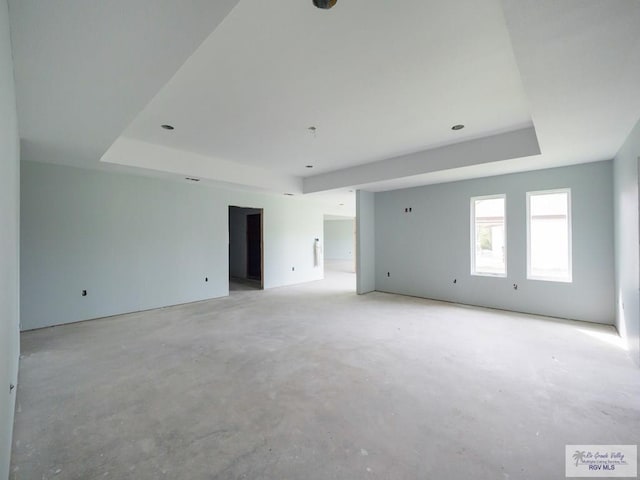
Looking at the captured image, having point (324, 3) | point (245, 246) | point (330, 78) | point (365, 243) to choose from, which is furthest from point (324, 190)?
point (324, 3)

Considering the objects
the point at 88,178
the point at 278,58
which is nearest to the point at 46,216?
the point at 88,178

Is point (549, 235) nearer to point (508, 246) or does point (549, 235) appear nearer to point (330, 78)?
point (508, 246)

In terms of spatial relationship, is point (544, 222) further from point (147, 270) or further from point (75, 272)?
point (75, 272)

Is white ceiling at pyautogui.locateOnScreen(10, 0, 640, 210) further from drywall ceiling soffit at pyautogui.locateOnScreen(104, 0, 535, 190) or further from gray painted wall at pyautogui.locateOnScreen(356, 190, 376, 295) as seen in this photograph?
gray painted wall at pyautogui.locateOnScreen(356, 190, 376, 295)

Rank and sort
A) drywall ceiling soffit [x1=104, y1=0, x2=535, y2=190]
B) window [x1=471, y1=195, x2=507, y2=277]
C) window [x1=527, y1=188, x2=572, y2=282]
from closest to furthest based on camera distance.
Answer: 1. drywall ceiling soffit [x1=104, y1=0, x2=535, y2=190]
2. window [x1=527, y1=188, x2=572, y2=282]
3. window [x1=471, y1=195, x2=507, y2=277]

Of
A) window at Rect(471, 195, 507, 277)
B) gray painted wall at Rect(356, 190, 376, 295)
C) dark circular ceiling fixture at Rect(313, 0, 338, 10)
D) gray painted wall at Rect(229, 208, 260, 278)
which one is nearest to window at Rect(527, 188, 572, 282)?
window at Rect(471, 195, 507, 277)

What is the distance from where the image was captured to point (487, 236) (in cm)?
533

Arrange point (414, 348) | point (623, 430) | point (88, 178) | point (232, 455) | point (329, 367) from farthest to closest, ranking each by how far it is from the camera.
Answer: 1. point (88, 178)
2. point (414, 348)
3. point (329, 367)
4. point (623, 430)
5. point (232, 455)

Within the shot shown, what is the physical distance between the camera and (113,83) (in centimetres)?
199

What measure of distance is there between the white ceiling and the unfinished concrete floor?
7.79 feet

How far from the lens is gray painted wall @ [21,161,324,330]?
4023mm

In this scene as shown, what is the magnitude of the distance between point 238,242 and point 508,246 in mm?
7316

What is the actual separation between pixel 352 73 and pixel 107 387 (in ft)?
11.3

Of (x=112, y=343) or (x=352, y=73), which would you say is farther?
(x=112, y=343)
